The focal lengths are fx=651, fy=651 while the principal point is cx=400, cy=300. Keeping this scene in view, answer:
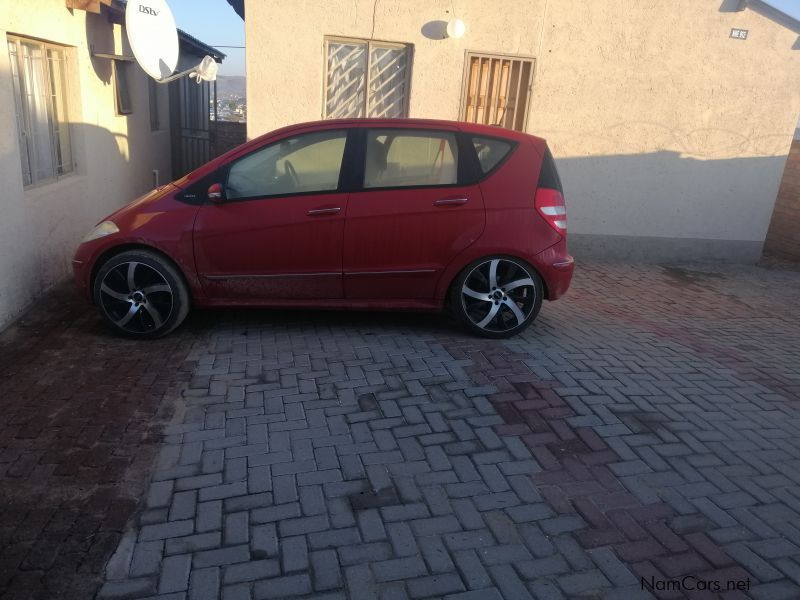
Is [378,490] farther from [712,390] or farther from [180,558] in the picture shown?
[712,390]

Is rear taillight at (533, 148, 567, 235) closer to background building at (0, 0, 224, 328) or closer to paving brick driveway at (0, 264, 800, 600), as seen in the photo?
paving brick driveway at (0, 264, 800, 600)

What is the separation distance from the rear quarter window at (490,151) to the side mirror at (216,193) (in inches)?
79.8

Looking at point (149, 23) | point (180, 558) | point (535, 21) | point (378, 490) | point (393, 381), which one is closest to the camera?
point (180, 558)

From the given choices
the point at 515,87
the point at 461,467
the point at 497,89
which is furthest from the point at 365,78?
the point at 461,467

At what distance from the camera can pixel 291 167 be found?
5133 mm

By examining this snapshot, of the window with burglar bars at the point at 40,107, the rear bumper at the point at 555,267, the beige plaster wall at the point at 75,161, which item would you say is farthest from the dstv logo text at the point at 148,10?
the rear bumper at the point at 555,267

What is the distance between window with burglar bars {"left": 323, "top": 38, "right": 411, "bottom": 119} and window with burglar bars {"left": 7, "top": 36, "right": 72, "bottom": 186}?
2893 millimetres

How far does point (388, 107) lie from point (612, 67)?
291cm

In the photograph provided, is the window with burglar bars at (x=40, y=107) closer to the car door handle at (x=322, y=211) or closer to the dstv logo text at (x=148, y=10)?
the dstv logo text at (x=148, y=10)

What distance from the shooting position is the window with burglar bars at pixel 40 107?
18.8 feet

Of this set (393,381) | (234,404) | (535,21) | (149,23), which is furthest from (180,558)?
(535,21)

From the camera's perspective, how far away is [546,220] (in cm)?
517

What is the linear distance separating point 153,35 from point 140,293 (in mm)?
3692

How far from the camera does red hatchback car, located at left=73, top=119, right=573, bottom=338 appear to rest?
5047 mm
